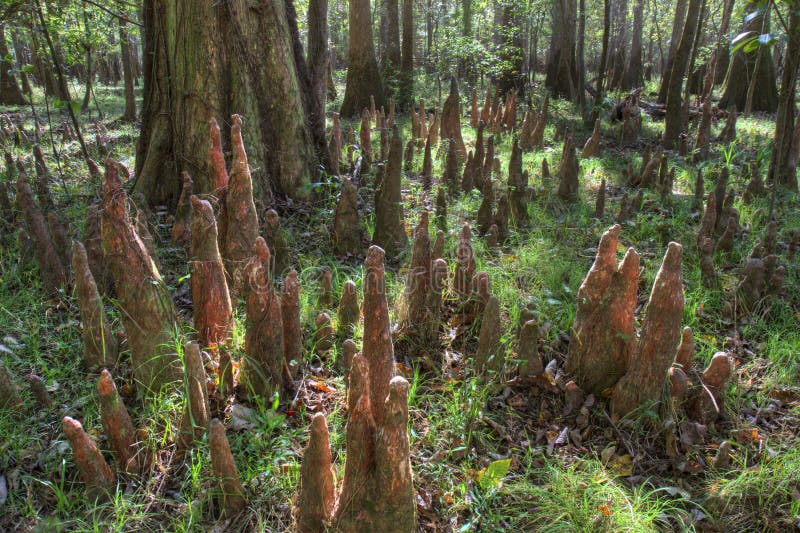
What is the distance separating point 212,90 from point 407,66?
9.00 metres

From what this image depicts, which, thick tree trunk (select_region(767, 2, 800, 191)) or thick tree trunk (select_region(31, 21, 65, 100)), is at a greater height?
thick tree trunk (select_region(31, 21, 65, 100))

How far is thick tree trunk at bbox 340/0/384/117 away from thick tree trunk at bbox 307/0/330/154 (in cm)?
453

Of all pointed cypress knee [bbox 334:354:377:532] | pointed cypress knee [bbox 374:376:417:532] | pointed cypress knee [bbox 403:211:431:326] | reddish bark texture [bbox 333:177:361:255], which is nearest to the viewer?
pointed cypress knee [bbox 374:376:417:532]

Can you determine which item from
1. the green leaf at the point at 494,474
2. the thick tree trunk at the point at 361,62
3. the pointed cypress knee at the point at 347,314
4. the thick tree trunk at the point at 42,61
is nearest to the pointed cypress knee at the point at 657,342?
the green leaf at the point at 494,474

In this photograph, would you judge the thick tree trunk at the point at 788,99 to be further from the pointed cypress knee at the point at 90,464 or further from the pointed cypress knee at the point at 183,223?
the pointed cypress knee at the point at 90,464

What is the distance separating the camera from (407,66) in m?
12.5

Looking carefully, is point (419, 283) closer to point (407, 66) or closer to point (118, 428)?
point (118, 428)

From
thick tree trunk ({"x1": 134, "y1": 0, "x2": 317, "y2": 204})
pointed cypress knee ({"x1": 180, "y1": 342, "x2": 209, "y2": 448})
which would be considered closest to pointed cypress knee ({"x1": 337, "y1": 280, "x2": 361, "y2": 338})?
pointed cypress knee ({"x1": 180, "y1": 342, "x2": 209, "y2": 448})

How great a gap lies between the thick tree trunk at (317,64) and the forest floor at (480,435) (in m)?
1.90

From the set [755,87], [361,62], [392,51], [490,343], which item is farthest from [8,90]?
[755,87]

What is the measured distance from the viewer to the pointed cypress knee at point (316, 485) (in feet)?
5.76

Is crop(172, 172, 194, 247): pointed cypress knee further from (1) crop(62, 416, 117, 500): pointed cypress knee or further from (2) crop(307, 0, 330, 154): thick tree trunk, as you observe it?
(1) crop(62, 416, 117, 500): pointed cypress knee

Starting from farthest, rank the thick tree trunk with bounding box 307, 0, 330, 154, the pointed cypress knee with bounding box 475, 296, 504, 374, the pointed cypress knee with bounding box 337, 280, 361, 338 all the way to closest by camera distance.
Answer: the thick tree trunk with bounding box 307, 0, 330, 154 → the pointed cypress knee with bounding box 337, 280, 361, 338 → the pointed cypress knee with bounding box 475, 296, 504, 374

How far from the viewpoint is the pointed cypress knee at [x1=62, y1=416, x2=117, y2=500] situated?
185cm
